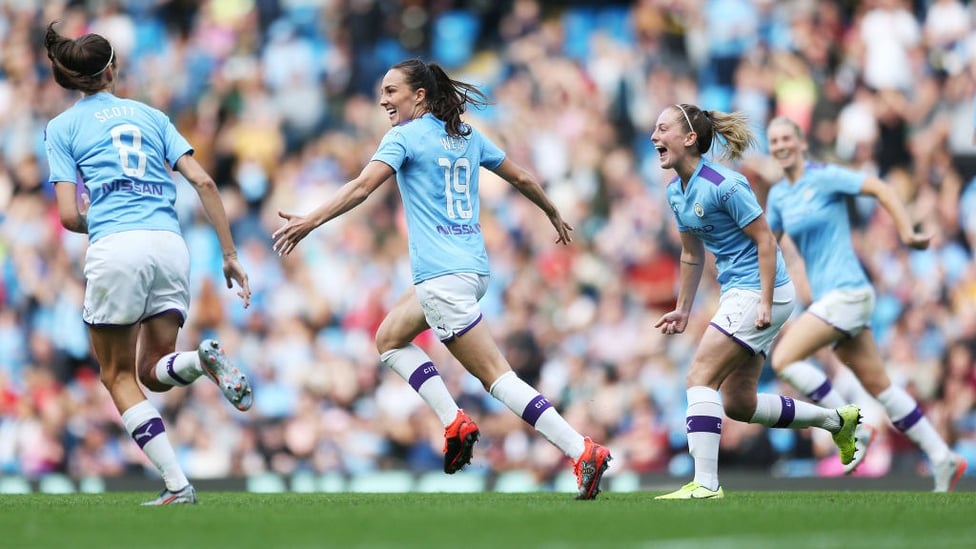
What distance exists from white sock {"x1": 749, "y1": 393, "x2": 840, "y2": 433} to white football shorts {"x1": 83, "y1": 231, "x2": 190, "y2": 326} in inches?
134

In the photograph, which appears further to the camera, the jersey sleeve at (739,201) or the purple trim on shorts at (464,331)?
the jersey sleeve at (739,201)

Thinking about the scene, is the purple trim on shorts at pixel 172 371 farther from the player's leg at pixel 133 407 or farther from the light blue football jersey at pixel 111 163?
the light blue football jersey at pixel 111 163

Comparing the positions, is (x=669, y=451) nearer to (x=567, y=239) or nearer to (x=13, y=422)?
(x=567, y=239)

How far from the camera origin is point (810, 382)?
399 inches

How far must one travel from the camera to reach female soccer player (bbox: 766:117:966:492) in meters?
10.1

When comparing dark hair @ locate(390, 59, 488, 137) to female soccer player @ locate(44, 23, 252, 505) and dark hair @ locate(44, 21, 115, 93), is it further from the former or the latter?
dark hair @ locate(44, 21, 115, 93)

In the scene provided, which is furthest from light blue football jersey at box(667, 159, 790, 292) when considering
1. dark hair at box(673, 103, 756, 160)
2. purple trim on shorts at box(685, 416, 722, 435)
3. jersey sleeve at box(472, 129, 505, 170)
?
jersey sleeve at box(472, 129, 505, 170)

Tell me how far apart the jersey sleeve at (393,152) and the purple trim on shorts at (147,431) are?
1770mm

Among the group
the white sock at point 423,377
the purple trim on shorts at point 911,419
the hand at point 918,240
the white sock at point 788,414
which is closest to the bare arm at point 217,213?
the white sock at point 423,377

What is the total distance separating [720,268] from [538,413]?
1415mm

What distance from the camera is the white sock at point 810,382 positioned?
10117mm

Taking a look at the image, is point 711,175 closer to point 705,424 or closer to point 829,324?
point 705,424

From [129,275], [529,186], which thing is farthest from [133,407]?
[529,186]

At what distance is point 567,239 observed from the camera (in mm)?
8680
